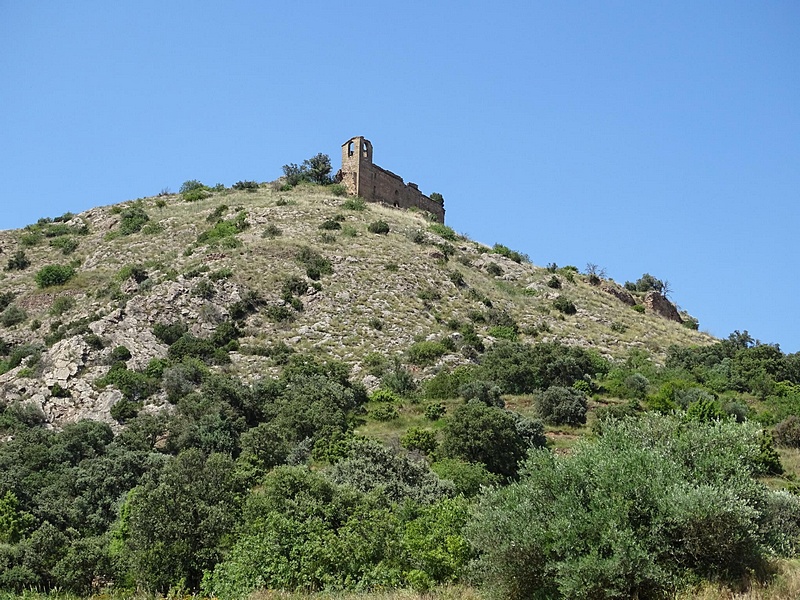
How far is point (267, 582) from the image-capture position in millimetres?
18656

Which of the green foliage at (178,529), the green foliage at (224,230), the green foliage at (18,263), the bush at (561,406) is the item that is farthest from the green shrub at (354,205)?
the green foliage at (178,529)

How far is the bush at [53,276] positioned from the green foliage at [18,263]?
458 centimetres

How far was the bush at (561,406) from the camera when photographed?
1377 inches

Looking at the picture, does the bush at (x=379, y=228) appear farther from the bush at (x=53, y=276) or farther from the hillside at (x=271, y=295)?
the bush at (x=53, y=276)

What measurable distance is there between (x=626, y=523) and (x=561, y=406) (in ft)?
71.6

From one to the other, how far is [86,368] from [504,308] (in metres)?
23.7

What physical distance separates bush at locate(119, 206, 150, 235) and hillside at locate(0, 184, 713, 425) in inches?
6.1

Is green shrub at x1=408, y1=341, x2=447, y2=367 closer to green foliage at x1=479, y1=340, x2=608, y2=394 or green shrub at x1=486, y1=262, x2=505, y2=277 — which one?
green foliage at x1=479, y1=340, x2=608, y2=394

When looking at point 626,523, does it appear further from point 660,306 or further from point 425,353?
point 660,306

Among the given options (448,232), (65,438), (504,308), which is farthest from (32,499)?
(448,232)

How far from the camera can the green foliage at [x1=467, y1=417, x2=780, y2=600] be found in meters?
13.2

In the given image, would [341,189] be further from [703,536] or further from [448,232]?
[703,536]

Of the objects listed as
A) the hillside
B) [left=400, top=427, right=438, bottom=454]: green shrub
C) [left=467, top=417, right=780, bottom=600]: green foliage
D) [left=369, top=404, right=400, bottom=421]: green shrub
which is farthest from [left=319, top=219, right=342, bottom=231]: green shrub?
[left=467, top=417, right=780, bottom=600]: green foliage

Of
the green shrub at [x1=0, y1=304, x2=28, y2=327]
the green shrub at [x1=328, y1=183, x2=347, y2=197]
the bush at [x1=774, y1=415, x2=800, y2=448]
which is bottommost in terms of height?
the bush at [x1=774, y1=415, x2=800, y2=448]
